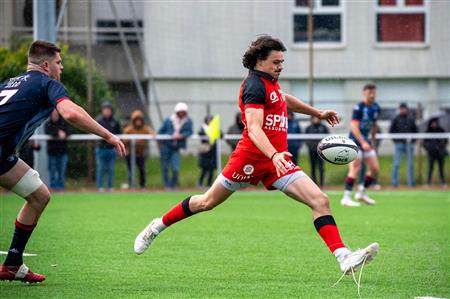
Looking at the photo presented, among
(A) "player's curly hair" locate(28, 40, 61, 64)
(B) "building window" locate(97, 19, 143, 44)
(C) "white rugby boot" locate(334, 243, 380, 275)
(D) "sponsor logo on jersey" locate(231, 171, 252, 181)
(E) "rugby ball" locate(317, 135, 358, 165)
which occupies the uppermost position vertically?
(B) "building window" locate(97, 19, 143, 44)

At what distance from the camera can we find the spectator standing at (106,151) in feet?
68.7

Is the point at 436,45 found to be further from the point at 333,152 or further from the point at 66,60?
the point at 333,152

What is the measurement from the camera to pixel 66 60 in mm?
21562

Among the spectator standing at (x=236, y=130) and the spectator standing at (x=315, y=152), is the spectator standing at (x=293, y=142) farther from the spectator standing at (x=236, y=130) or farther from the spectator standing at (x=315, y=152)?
the spectator standing at (x=236, y=130)

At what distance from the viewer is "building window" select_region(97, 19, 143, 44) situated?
77.6ft

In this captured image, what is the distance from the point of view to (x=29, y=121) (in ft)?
25.6

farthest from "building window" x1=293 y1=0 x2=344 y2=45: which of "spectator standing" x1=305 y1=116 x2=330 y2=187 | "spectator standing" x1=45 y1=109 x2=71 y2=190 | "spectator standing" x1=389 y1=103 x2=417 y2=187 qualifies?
"spectator standing" x1=45 y1=109 x2=71 y2=190

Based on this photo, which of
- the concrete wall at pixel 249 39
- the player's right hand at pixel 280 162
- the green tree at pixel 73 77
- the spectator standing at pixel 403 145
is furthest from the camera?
the concrete wall at pixel 249 39

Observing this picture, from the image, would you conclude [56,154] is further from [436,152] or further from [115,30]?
[436,152]

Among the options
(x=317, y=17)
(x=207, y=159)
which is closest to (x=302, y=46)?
(x=317, y=17)

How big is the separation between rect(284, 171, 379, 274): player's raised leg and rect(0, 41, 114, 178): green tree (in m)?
13.3

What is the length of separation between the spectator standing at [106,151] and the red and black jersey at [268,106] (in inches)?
513

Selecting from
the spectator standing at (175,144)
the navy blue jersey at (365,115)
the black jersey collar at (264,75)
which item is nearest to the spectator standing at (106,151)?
the spectator standing at (175,144)

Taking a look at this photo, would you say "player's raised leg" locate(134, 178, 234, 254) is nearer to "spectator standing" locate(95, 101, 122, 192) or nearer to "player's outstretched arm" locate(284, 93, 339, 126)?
"player's outstretched arm" locate(284, 93, 339, 126)
